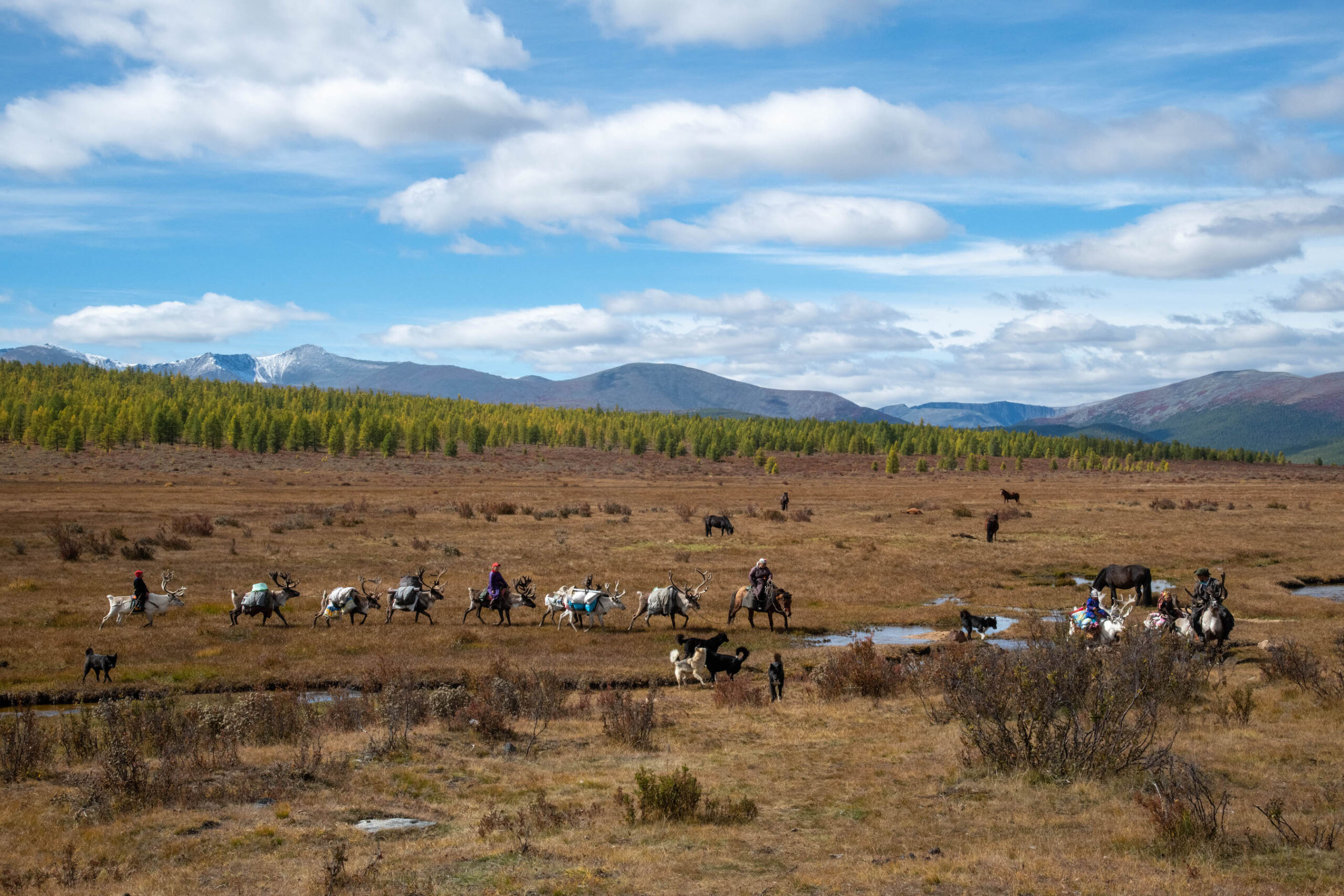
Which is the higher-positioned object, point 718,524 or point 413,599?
point 718,524

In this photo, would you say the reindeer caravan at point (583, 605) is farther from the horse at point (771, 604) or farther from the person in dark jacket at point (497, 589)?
the horse at point (771, 604)

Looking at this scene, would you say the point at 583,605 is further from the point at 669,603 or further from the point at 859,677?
the point at 859,677

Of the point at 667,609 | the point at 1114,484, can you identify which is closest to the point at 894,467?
the point at 1114,484

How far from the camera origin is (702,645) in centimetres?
1891

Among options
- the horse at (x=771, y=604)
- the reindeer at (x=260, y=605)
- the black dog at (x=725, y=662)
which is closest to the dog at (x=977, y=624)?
the horse at (x=771, y=604)

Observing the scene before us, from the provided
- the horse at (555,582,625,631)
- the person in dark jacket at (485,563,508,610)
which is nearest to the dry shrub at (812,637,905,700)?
the horse at (555,582,625,631)

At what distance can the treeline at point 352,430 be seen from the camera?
126625 mm

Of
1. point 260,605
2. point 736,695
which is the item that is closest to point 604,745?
point 736,695

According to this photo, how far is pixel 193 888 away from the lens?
25.5 feet

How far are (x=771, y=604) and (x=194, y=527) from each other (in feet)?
90.5

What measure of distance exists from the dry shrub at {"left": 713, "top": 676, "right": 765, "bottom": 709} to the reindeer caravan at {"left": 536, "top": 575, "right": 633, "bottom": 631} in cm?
744

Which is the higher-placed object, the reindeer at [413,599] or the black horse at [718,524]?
the black horse at [718,524]

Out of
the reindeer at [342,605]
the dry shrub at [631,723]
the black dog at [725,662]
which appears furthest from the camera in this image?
the reindeer at [342,605]

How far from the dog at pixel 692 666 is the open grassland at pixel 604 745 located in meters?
0.61
